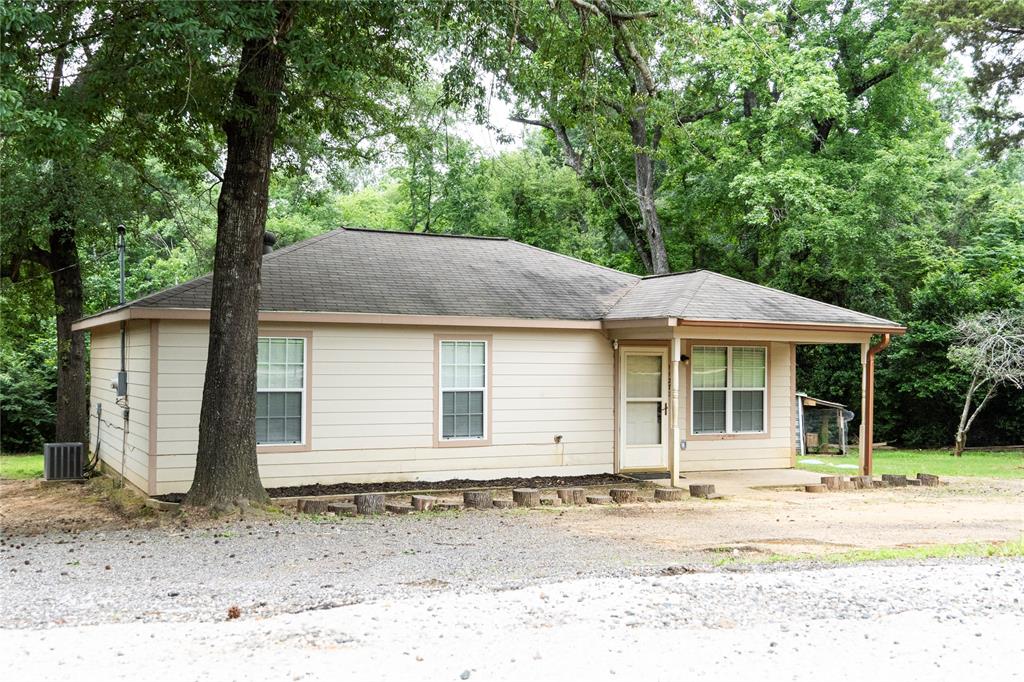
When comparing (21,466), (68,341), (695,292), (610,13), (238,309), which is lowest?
(21,466)

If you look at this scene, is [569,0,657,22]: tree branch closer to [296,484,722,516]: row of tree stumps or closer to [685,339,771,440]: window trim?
[685,339,771,440]: window trim

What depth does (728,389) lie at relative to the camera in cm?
1483

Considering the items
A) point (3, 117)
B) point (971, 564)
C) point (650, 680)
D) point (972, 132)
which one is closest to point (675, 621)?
point (650, 680)

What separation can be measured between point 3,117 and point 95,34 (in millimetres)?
2237

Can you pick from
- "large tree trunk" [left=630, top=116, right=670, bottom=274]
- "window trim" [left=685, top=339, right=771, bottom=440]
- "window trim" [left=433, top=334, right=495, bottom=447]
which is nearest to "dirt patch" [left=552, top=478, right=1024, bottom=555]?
"window trim" [left=685, top=339, right=771, bottom=440]

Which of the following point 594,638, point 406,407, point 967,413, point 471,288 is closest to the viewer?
point 594,638

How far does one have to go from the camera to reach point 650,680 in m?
4.61

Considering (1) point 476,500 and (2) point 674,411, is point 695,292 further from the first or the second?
(1) point 476,500

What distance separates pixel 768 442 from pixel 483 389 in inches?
207

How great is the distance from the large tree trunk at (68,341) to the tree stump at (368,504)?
9.01 meters

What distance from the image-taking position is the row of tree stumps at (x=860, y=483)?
13.0 meters

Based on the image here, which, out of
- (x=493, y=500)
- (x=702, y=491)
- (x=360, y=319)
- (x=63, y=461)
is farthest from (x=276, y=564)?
(x=63, y=461)

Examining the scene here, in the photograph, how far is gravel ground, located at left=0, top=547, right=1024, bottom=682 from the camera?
4.72 m

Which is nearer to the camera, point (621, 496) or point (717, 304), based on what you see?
point (621, 496)
